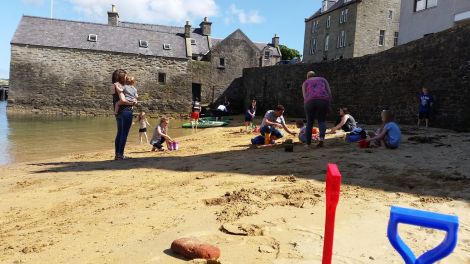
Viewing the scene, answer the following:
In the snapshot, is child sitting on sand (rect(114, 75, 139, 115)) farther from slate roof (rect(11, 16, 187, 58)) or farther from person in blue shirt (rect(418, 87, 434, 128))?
slate roof (rect(11, 16, 187, 58))

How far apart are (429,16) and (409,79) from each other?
9591mm

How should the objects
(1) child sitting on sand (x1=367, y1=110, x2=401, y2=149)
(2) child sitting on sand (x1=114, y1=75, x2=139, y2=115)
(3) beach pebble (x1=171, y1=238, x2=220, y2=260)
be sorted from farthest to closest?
1. (1) child sitting on sand (x1=367, y1=110, x2=401, y2=149)
2. (2) child sitting on sand (x1=114, y1=75, x2=139, y2=115)
3. (3) beach pebble (x1=171, y1=238, x2=220, y2=260)

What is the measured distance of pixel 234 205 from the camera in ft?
15.9

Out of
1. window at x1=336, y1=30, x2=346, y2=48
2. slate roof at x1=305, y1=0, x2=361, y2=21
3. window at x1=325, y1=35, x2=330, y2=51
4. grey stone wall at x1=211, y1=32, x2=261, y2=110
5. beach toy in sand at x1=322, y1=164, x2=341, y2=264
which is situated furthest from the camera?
window at x1=325, y1=35, x2=330, y2=51

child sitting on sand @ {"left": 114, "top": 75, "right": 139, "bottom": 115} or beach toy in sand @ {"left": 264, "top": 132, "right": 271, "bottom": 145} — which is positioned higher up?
child sitting on sand @ {"left": 114, "top": 75, "right": 139, "bottom": 115}

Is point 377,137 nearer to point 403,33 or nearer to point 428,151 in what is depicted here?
point 428,151

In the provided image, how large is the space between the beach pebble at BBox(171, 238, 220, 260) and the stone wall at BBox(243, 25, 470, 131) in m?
11.4

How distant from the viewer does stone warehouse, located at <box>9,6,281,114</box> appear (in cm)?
3403

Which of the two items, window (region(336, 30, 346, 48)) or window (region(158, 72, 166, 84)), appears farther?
window (region(336, 30, 346, 48))

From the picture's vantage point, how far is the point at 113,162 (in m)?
9.16

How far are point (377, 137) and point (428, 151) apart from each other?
103 cm

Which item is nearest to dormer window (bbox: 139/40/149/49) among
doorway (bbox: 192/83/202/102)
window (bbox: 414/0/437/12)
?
doorway (bbox: 192/83/202/102)

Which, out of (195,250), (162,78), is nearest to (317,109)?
(195,250)

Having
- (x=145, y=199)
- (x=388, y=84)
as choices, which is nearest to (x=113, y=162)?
(x=145, y=199)
